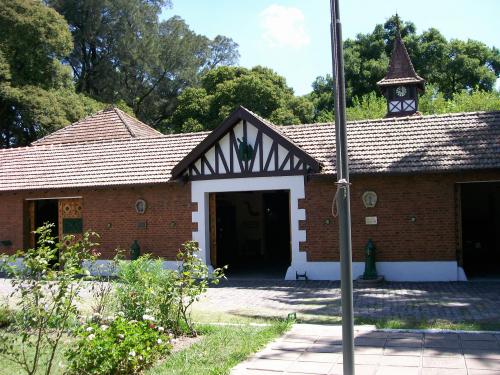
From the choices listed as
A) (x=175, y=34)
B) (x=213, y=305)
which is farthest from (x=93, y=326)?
(x=175, y=34)

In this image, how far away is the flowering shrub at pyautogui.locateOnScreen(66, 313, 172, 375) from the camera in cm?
607

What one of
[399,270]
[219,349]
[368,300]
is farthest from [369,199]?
[219,349]

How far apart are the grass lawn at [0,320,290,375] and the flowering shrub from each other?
0.72ft

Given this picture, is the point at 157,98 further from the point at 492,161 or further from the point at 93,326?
the point at 93,326

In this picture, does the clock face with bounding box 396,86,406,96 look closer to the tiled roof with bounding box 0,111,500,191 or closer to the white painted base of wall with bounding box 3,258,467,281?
the tiled roof with bounding box 0,111,500,191

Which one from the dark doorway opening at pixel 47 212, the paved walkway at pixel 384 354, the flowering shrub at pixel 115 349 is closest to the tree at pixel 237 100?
the dark doorway opening at pixel 47 212

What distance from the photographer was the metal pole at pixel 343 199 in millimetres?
5125

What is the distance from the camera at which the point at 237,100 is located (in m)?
34.7

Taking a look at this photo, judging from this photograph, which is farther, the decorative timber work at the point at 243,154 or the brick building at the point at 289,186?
the decorative timber work at the point at 243,154

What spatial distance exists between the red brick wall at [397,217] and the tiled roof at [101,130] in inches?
430

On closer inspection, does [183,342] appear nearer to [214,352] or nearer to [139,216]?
[214,352]

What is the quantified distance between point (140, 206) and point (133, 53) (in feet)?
86.3

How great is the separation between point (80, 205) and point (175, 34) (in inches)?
1114

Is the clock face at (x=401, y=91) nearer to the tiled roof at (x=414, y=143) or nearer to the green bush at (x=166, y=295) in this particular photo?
the tiled roof at (x=414, y=143)
